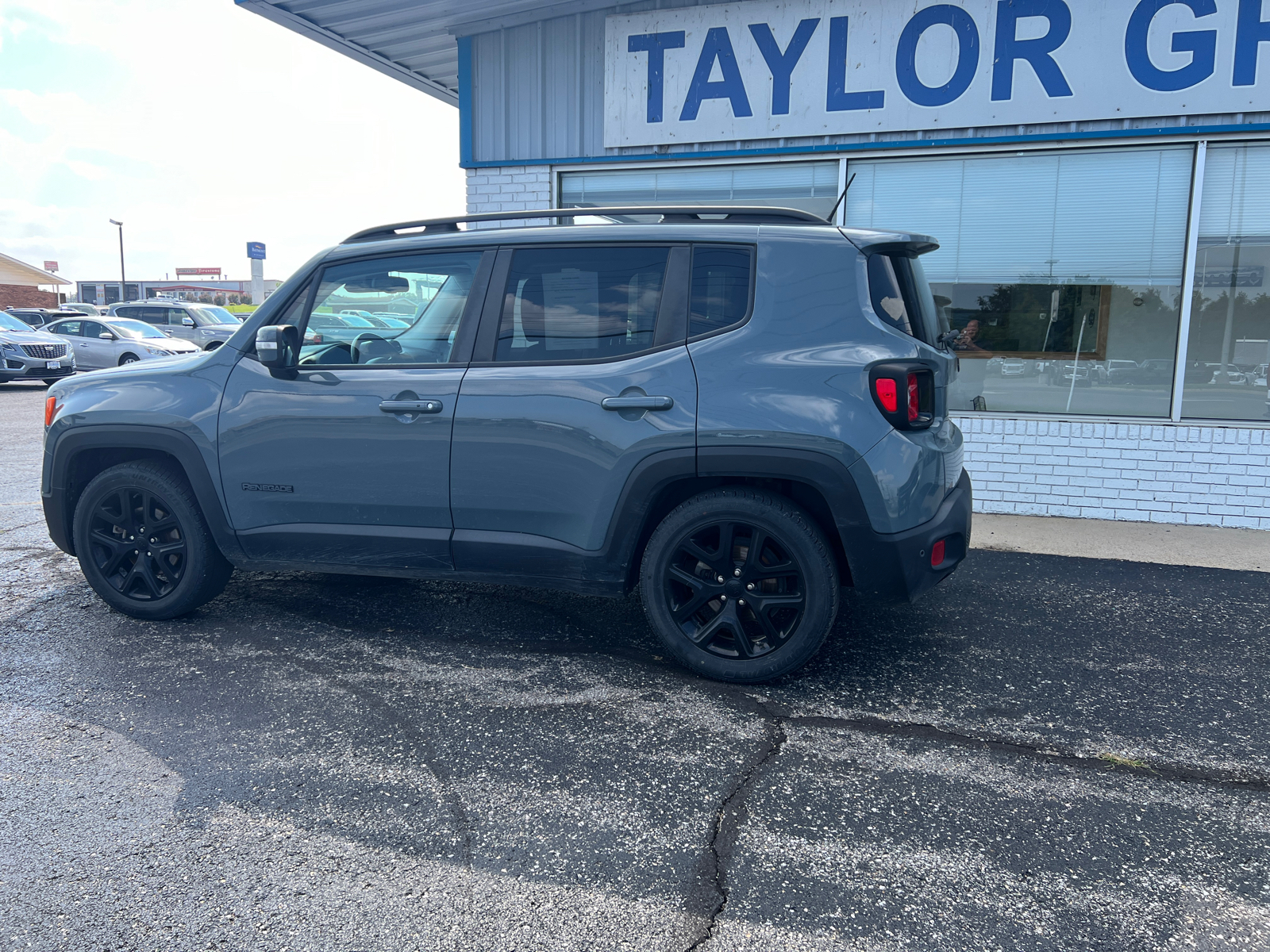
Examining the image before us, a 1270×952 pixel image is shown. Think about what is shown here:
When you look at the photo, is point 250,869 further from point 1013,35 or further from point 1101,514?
point 1013,35

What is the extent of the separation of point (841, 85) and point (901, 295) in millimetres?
4630

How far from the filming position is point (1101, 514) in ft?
23.2

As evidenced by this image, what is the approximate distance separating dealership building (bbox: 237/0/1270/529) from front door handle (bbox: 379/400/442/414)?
4.77 m

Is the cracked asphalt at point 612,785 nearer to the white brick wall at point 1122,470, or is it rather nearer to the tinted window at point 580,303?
the tinted window at point 580,303

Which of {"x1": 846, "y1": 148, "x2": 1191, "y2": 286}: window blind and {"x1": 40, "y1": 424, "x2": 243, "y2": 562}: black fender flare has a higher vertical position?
{"x1": 846, "y1": 148, "x2": 1191, "y2": 286}: window blind

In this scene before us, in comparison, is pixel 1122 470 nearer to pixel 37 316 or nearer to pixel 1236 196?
pixel 1236 196

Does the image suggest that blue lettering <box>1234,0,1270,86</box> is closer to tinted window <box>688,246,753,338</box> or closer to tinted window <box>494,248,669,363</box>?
tinted window <box>688,246,753,338</box>

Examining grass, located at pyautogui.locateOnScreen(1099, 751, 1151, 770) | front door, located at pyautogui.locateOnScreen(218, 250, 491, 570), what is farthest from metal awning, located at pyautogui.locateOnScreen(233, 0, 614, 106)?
grass, located at pyautogui.locateOnScreen(1099, 751, 1151, 770)

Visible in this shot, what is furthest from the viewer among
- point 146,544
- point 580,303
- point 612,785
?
point 146,544

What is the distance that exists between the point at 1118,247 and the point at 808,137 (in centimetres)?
266

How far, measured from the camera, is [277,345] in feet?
12.9

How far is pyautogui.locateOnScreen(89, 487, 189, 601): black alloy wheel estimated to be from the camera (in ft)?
14.0

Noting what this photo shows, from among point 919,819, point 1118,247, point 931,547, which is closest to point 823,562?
point 931,547

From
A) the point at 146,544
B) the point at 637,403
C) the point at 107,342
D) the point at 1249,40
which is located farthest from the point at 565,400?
the point at 107,342
